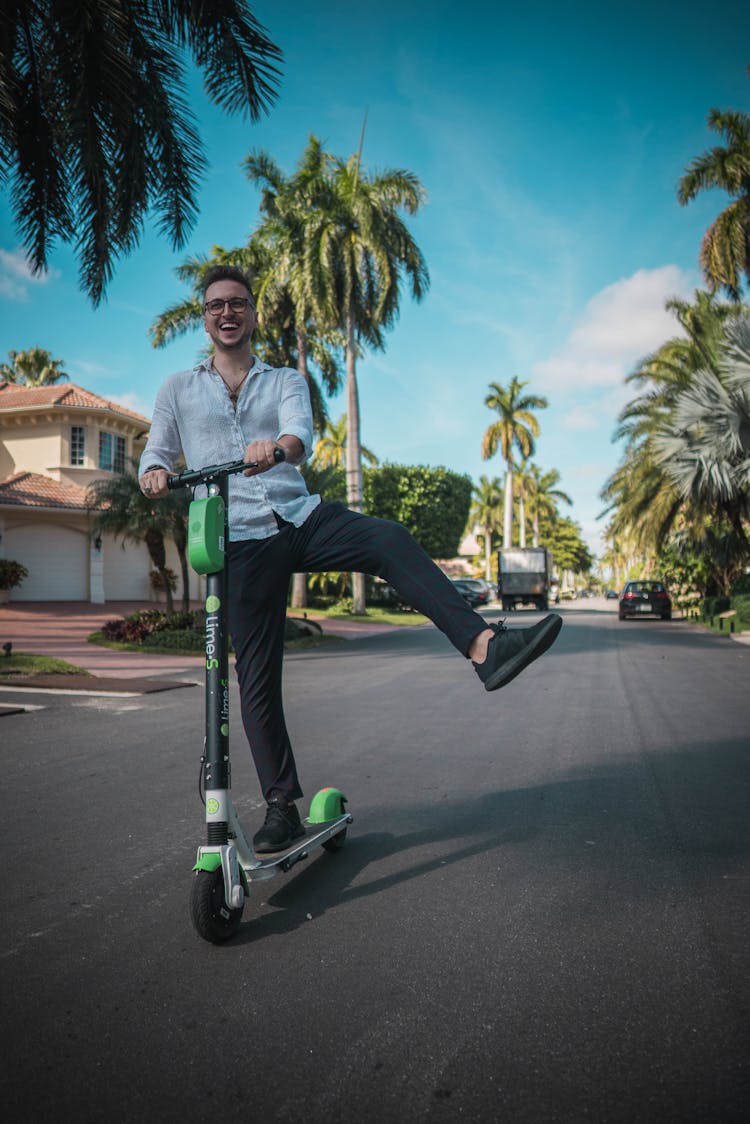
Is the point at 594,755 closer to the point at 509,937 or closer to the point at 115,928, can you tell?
the point at 509,937

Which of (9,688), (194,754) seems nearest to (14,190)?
(9,688)

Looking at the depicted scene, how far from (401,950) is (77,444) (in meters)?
31.9

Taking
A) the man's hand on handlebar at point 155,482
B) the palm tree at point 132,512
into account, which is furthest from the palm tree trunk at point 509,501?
the man's hand on handlebar at point 155,482

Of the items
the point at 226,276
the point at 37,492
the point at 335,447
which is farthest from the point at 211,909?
the point at 335,447

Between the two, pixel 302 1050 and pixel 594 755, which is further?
pixel 594 755

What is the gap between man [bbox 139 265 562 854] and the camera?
9.50 ft

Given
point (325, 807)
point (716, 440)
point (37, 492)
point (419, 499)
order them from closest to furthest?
point (325, 807)
point (716, 440)
point (37, 492)
point (419, 499)

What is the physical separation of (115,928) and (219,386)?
6.67 ft

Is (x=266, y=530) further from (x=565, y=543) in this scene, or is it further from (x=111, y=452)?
(x=565, y=543)

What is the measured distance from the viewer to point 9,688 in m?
9.18

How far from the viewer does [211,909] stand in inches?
90.1

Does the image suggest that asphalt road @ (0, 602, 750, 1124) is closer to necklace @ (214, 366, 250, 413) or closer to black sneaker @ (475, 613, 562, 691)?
black sneaker @ (475, 613, 562, 691)

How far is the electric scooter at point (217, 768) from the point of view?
7.61 ft

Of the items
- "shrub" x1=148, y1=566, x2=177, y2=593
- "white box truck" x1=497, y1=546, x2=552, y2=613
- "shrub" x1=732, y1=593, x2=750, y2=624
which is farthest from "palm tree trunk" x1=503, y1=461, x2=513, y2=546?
"shrub" x1=732, y1=593, x2=750, y2=624
